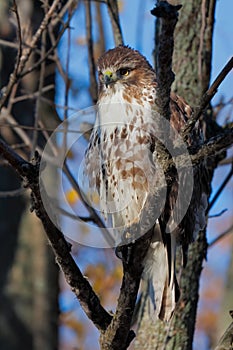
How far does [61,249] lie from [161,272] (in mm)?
1201

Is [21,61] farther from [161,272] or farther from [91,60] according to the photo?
[161,272]

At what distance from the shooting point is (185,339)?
4.02 meters

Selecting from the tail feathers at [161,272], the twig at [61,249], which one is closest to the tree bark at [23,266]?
the tail feathers at [161,272]

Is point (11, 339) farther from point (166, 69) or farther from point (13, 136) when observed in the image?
A: point (166, 69)

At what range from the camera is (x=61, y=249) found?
2816 millimetres

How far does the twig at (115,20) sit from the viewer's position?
4418 mm

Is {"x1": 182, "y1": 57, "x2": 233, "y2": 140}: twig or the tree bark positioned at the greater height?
the tree bark

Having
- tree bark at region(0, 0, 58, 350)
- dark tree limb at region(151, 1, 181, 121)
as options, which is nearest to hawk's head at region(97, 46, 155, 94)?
dark tree limb at region(151, 1, 181, 121)

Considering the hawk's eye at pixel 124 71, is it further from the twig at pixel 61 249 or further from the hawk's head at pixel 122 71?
the twig at pixel 61 249

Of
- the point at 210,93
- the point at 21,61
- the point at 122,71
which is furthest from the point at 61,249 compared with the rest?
the point at 122,71

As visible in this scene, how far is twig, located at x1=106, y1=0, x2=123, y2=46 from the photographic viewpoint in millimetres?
4418

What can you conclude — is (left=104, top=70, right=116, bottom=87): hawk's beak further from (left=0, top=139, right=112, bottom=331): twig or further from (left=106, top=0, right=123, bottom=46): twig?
(left=0, top=139, right=112, bottom=331): twig

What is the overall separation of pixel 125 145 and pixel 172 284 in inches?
28.8

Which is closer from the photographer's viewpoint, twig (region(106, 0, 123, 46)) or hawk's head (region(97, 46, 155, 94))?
hawk's head (region(97, 46, 155, 94))
